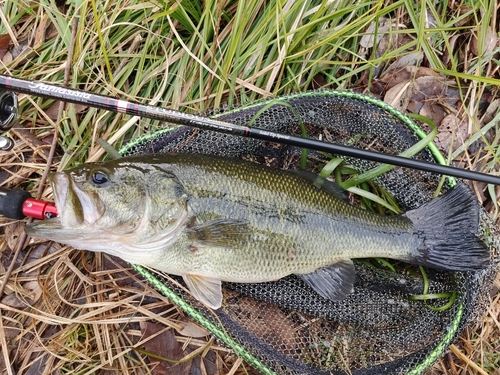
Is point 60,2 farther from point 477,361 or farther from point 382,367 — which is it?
point 477,361

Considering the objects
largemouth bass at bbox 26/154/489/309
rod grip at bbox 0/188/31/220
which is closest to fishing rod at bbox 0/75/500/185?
largemouth bass at bbox 26/154/489/309

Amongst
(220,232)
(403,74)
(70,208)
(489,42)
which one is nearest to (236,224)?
(220,232)

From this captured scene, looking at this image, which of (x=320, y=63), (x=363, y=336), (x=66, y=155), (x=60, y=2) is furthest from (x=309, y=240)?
(x=60, y=2)

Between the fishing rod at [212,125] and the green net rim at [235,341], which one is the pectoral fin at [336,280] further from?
the fishing rod at [212,125]

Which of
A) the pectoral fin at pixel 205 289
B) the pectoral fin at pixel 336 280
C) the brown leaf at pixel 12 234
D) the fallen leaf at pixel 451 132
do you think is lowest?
the brown leaf at pixel 12 234

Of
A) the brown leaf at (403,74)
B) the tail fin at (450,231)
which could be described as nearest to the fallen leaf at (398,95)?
the brown leaf at (403,74)

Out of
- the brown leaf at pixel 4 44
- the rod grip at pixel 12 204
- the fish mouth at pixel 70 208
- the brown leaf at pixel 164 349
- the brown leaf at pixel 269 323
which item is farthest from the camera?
the brown leaf at pixel 4 44
